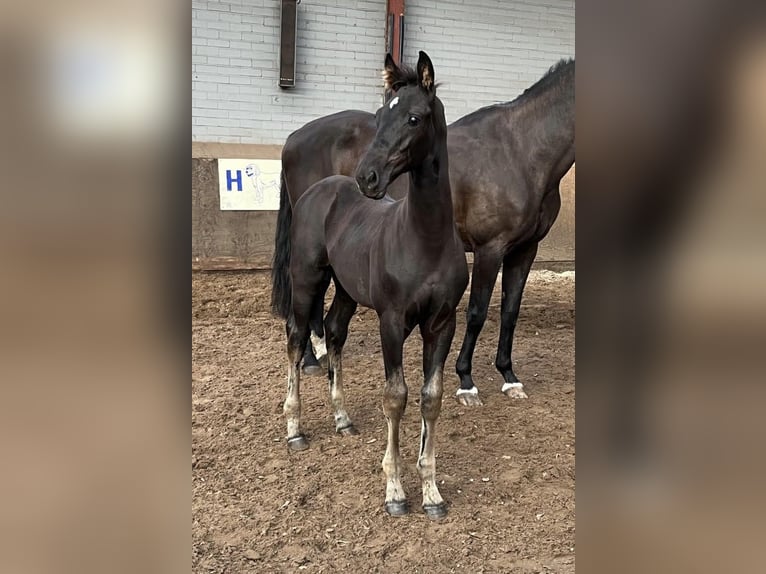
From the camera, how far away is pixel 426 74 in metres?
2.19

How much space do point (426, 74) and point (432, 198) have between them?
1.45ft

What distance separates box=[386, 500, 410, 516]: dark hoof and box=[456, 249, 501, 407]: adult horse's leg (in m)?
1.33

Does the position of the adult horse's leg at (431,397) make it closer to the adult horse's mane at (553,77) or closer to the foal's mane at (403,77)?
the foal's mane at (403,77)

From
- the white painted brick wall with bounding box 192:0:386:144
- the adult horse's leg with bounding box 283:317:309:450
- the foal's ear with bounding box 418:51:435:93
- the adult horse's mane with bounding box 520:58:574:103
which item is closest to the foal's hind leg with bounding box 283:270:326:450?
the adult horse's leg with bounding box 283:317:309:450

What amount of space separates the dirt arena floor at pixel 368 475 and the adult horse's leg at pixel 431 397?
0.32 feet

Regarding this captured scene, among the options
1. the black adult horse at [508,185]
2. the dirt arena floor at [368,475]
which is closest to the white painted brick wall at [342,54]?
the dirt arena floor at [368,475]

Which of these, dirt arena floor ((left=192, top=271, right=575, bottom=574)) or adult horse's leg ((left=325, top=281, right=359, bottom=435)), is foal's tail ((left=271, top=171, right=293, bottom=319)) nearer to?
dirt arena floor ((left=192, top=271, right=575, bottom=574))

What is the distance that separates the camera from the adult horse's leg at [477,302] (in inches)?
150

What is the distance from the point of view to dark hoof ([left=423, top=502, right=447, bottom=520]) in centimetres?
244
